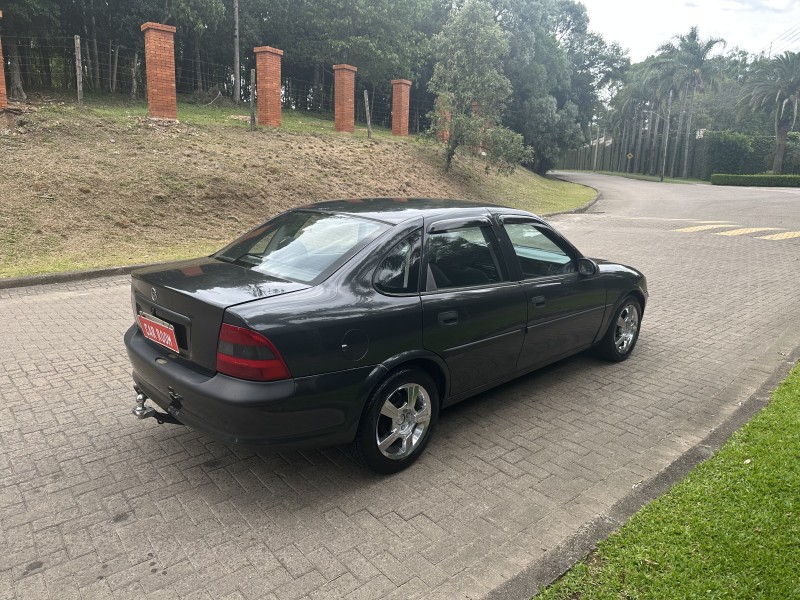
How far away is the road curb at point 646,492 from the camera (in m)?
2.71

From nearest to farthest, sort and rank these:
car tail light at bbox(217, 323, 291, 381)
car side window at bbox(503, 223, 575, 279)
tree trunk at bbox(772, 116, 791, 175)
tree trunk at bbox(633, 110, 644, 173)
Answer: car tail light at bbox(217, 323, 291, 381)
car side window at bbox(503, 223, 575, 279)
tree trunk at bbox(772, 116, 791, 175)
tree trunk at bbox(633, 110, 644, 173)

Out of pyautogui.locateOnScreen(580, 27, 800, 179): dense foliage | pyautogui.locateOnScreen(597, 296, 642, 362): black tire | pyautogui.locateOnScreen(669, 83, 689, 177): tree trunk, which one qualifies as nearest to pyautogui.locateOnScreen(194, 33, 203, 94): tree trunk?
pyautogui.locateOnScreen(597, 296, 642, 362): black tire

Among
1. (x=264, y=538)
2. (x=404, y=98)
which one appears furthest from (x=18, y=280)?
(x=404, y=98)

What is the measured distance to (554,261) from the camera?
4941 millimetres

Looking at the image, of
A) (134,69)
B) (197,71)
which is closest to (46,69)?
(134,69)

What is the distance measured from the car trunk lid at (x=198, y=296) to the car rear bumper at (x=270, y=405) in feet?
0.48

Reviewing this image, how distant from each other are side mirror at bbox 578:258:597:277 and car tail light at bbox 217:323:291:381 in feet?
9.65

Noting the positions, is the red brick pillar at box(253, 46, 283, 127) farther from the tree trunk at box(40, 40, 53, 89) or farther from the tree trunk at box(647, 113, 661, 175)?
the tree trunk at box(647, 113, 661, 175)

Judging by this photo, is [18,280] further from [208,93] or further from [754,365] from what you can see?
[208,93]

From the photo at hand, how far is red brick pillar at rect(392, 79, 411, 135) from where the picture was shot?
80.1 feet

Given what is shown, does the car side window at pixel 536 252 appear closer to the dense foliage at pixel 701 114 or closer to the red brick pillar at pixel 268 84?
the red brick pillar at pixel 268 84

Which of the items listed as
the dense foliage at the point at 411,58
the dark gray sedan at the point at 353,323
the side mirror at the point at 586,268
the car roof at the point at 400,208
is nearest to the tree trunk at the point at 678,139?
the dense foliage at the point at 411,58

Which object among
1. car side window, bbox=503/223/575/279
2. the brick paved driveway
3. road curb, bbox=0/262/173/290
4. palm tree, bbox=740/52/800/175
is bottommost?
the brick paved driveway

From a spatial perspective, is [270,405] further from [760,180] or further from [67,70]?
[760,180]
